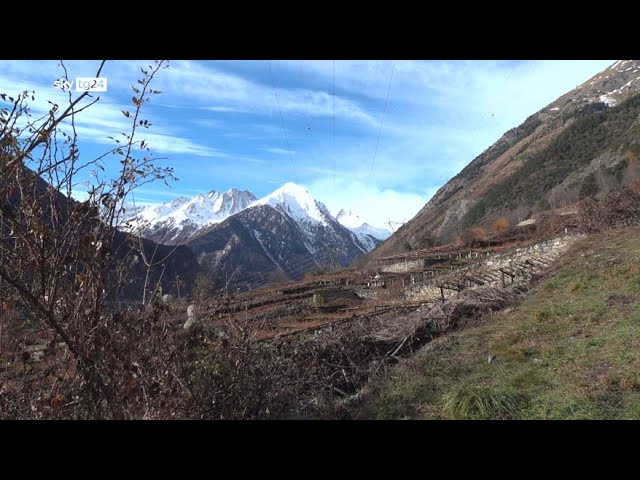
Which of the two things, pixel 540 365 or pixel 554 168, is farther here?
pixel 554 168

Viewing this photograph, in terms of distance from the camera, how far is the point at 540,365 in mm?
7516

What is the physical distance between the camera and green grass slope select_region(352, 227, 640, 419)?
19.2 feet

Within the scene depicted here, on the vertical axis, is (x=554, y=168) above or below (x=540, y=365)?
above

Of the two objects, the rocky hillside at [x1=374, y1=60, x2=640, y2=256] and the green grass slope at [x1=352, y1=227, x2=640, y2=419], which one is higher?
the rocky hillside at [x1=374, y1=60, x2=640, y2=256]

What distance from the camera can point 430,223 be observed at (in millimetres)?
121438

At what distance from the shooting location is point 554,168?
295 ft

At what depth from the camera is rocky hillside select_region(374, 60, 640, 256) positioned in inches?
2628

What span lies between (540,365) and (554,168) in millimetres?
94449

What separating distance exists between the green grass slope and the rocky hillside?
39.9 m

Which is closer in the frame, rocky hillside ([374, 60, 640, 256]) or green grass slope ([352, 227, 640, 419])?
green grass slope ([352, 227, 640, 419])

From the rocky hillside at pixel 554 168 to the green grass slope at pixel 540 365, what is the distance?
39.9 metres

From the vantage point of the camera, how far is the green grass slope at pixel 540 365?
19.2 feet

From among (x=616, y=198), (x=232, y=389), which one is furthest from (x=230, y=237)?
(x=232, y=389)
